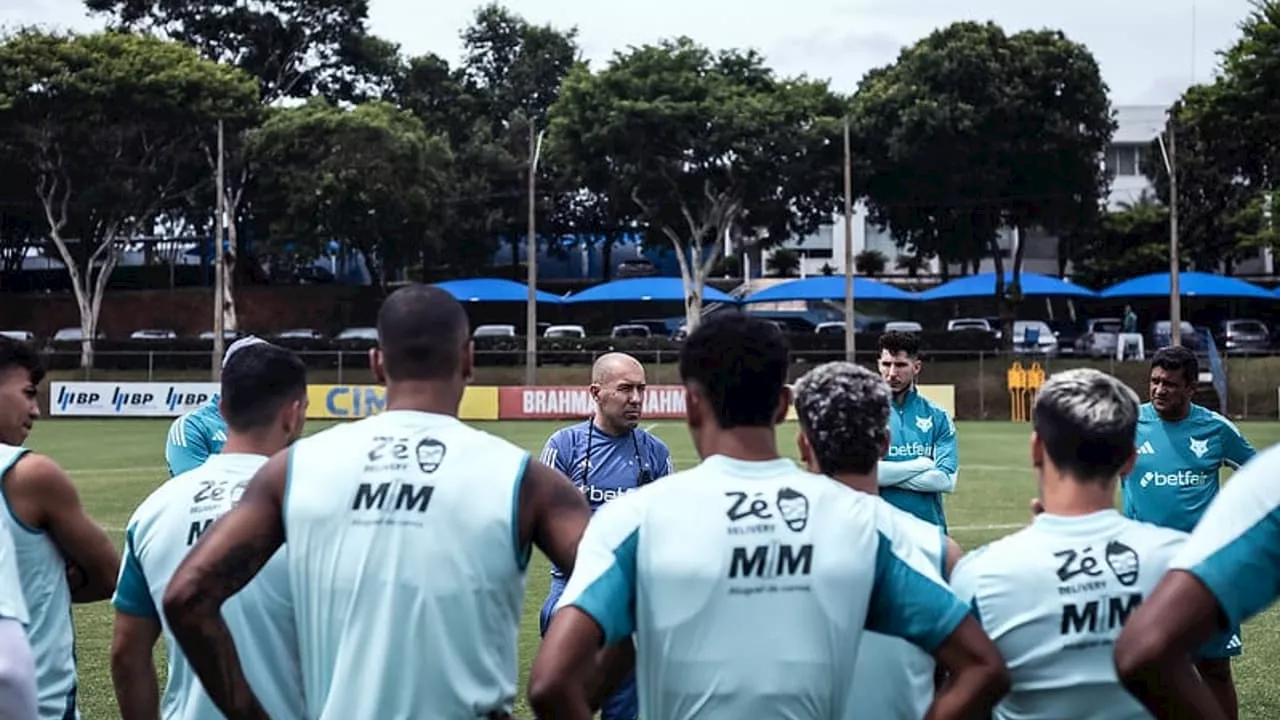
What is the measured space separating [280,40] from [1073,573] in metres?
63.6

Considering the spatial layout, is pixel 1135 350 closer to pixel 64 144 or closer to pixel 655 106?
pixel 655 106

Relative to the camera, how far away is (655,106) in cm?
5431

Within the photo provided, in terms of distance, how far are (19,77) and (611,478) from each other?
4868 centimetres

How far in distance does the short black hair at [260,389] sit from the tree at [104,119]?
4791 centimetres

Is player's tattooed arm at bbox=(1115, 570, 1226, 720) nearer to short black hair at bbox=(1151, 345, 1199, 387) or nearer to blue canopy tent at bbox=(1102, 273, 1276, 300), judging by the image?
short black hair at bbox=(1151, 345, 1199, 387)

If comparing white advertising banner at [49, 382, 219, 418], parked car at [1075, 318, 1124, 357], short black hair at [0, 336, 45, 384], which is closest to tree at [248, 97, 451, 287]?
white advertising banner at [49, 382, 219, 418]

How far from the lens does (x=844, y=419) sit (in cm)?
428

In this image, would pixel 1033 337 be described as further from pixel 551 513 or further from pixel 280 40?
pixel 551 513

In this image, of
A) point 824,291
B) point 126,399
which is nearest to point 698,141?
point 824,291

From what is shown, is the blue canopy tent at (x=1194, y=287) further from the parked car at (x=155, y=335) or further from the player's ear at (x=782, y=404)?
the player's ear at (x=782, y=404)

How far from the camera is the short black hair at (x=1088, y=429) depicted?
13.2ft

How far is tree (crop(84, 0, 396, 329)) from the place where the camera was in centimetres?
6241

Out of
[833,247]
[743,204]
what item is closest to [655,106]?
[743,204]

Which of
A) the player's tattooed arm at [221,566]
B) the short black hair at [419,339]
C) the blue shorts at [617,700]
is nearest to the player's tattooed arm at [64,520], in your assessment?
the player's tattooed arm at [221,566]
